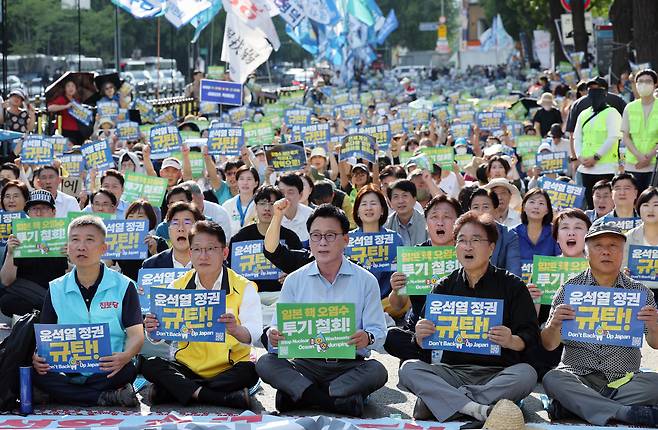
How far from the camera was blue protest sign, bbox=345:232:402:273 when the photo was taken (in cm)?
1029

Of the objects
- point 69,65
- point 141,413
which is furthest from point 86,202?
point 69,65

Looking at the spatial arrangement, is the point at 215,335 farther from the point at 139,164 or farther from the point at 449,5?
the point at 449,5

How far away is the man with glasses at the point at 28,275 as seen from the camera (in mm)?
11148

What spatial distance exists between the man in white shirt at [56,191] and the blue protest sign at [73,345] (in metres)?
5.05

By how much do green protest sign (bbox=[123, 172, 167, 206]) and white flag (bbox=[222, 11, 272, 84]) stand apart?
10.1 meters

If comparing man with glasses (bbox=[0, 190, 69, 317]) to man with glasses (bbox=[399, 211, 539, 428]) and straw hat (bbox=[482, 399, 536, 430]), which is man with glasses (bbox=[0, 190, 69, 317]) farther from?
straw hat (bbox=[482, 399, 536, 430])

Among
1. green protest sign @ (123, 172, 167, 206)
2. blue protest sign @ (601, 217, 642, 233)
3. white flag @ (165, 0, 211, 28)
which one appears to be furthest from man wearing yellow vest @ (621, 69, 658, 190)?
white flag @ (165, 0, 211, 28)

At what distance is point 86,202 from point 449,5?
100m

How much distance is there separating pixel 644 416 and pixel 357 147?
869 centimetres

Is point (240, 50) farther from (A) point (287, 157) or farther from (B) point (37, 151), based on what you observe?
(A) point (287, 157)

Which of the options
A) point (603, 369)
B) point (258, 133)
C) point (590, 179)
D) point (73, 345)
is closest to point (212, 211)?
point (73, 345)

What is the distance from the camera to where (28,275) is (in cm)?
1130

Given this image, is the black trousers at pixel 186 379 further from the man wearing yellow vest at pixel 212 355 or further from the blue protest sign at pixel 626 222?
the blue protest sign at pixel 626 222

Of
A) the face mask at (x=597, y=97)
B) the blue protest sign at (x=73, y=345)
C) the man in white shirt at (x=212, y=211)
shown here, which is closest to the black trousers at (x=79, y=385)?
the blue protest sign at (x=73, y=345)
